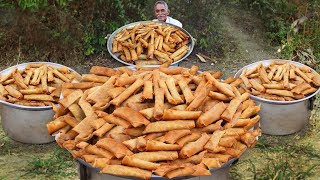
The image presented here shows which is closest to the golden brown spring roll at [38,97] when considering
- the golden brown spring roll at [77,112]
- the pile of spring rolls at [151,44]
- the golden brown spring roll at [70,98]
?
the pile of spring rolls at [151,44]

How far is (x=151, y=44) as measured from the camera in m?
8.87

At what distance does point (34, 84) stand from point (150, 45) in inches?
84.3

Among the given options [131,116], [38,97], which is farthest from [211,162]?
[38,97]

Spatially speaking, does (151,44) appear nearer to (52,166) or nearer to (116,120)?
(52,166)

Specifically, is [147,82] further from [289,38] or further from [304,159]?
[289,38]

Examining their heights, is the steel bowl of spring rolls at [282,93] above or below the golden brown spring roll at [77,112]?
below

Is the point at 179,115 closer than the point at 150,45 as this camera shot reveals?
Yes

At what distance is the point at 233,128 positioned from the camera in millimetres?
5242

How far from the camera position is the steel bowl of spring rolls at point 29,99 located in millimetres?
7484

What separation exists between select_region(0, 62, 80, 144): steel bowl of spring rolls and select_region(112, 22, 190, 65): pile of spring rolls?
118 centimetres

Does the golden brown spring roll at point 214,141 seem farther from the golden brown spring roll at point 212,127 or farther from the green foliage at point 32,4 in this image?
the green foliage at point 32,4

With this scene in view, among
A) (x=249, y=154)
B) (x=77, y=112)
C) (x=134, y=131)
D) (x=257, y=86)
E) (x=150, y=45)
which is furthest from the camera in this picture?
(x=150, y=45)

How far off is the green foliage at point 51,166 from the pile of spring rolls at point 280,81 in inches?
109

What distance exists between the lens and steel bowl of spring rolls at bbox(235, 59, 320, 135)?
25.8 feet
